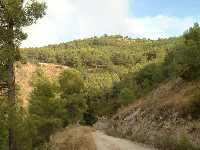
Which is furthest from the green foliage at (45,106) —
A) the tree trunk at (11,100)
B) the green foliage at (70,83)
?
the tree trunk at (11,100)

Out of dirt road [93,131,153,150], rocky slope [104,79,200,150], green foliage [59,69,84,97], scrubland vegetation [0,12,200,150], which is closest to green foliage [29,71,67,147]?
scrubland vegetation [0,12,200,150]

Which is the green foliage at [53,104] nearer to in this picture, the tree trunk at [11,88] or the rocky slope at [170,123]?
the rocky slope at [170,123]

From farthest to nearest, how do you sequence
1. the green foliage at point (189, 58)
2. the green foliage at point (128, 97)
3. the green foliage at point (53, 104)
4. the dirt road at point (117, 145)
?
1. the green foliage at point (128, 97)
2. the green foliage at point (53, 104)
3. the green foliage at point (189, 58)
4. the dirt road at point (117, 145)

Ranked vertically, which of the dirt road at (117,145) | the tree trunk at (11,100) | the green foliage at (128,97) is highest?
the tree trunk at (11,100)

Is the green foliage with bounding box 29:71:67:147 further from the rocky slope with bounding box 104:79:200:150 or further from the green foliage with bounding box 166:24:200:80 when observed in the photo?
the green foliage with bounding box 166:24:200:80

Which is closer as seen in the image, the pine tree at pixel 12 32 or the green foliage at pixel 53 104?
the pine tree at pixel 12 32

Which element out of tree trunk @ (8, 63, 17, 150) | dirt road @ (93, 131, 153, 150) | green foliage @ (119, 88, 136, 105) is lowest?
green foliage @ (119, 88, 136, 105)

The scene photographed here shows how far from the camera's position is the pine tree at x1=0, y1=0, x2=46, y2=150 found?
2077 cm

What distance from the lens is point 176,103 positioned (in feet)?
128

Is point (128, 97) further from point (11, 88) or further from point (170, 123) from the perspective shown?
point (11, 88)

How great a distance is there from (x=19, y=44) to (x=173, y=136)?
13.7m

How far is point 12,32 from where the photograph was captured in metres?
21.0

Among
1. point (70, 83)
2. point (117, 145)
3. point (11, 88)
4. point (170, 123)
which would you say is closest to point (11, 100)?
point (11, 88)

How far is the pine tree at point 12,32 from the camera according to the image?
2077 cm
